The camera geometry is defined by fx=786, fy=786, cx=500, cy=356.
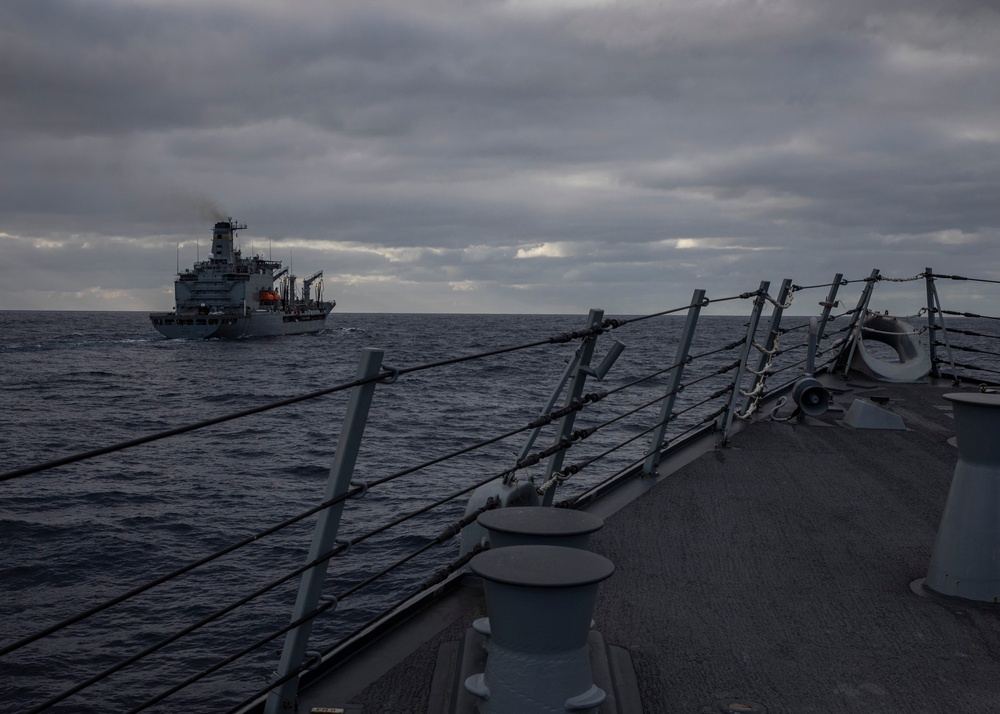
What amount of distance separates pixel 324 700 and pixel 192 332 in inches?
3385

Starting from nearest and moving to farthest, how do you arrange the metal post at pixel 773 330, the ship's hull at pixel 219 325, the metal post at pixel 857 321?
1. the metal post at pixel 773 330
2. the metal post at pixel 857 321
3. the ship's hull at pixel 219 325

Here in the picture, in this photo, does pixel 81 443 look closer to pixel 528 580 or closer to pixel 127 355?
pixel 528 580

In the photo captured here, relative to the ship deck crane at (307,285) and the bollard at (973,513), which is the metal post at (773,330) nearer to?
the bollard at (973,513)

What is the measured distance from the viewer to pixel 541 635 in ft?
7.53

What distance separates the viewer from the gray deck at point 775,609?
2.83 meters

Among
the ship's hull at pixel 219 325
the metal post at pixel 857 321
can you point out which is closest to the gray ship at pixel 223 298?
the ship's hull at pixel 219 325

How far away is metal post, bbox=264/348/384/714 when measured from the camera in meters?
2.48

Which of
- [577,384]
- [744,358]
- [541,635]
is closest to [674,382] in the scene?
[744,358]

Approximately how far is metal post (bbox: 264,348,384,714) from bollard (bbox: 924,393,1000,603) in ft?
8.77

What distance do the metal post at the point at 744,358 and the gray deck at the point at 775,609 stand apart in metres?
0.82

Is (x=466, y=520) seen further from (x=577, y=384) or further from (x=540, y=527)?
(x=577, y=384)

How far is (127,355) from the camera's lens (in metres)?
67.1

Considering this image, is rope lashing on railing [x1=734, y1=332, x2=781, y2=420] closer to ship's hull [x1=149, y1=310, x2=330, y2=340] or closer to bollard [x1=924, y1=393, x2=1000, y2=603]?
bollard [x1=924, y1=393, x2=1000, y2=603]

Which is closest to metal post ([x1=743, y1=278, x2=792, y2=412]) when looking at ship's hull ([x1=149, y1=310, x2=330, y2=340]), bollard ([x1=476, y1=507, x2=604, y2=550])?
bollard ([x1=476, y1=507, x2=604, y2=550])
